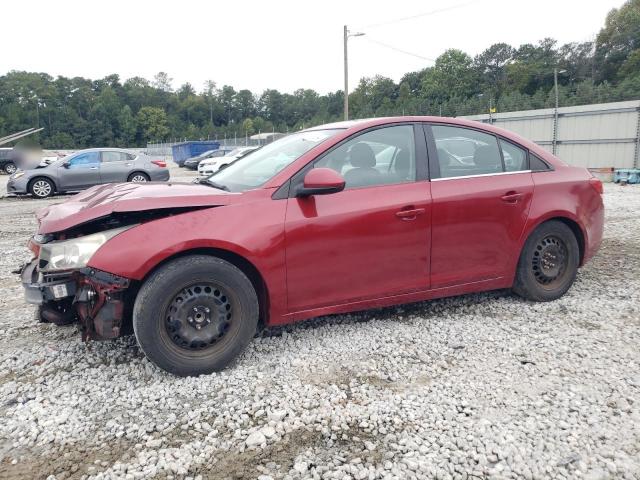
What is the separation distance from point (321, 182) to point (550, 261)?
2380mm

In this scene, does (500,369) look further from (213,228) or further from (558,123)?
(558,123)

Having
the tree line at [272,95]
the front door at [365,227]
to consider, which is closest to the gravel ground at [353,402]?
the front door at [365,227]

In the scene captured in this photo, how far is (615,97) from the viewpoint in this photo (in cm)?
1786

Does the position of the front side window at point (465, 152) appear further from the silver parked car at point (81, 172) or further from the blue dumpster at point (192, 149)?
the blue dumpster at point (192, 149)

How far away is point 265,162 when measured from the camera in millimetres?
3758

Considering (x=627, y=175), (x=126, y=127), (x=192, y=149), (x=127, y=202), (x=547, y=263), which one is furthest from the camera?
(x=126, y=127)

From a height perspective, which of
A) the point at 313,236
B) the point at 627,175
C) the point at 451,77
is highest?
the point at 451,77

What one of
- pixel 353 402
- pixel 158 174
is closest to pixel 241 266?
pixel 353 402

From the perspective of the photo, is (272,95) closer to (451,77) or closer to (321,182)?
(451,77)

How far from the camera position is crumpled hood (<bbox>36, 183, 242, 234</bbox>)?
290cm

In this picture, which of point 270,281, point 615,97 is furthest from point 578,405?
point 615,97

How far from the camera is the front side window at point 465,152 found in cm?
381

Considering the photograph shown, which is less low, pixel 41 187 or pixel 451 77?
pixel 451 77

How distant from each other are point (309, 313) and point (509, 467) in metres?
1.57
